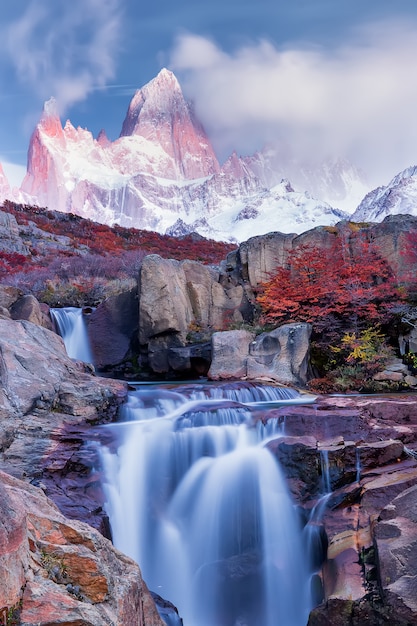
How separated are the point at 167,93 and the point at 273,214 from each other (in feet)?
340

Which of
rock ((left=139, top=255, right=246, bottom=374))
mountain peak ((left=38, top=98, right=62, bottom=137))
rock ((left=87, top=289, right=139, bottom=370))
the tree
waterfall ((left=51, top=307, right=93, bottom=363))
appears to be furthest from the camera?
mountain peak ((left=38, top=98, right=62, bottom=137))

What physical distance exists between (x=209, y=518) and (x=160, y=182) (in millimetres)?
165331

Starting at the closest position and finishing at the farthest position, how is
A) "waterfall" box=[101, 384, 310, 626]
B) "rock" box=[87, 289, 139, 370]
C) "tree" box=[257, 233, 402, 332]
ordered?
"waterfall" box=[101, 384, 310, 626] → "tree" box=[257, 233, 402, 332] → "rock" box=[87, 289, 139, 370]

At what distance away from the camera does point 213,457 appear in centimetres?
876

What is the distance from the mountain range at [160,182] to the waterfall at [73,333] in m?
91.5

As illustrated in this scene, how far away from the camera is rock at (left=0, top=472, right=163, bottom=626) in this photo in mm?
3074

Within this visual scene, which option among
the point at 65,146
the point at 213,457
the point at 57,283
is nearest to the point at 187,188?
the point at 65,146

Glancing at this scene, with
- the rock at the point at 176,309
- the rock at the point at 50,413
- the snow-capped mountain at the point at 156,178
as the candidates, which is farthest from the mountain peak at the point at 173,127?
the rock at the point at 50,413

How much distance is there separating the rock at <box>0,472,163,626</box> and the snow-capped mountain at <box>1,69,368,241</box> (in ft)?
356

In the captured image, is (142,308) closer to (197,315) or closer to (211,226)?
(197,315)

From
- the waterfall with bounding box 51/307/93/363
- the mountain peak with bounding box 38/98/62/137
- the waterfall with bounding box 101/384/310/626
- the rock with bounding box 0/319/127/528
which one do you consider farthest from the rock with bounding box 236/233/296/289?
the mountain peak with bounding box 38/98/62/137

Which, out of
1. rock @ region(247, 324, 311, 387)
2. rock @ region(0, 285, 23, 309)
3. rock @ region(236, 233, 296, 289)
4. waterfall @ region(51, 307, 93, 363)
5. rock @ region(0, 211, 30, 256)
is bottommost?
rock @ region(247, 324, 311, 387)

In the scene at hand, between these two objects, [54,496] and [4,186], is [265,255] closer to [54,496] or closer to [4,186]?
[54,496]

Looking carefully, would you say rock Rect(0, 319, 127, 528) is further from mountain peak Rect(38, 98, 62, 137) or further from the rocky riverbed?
mountain peak Rect(38, 98, 62, 137)
